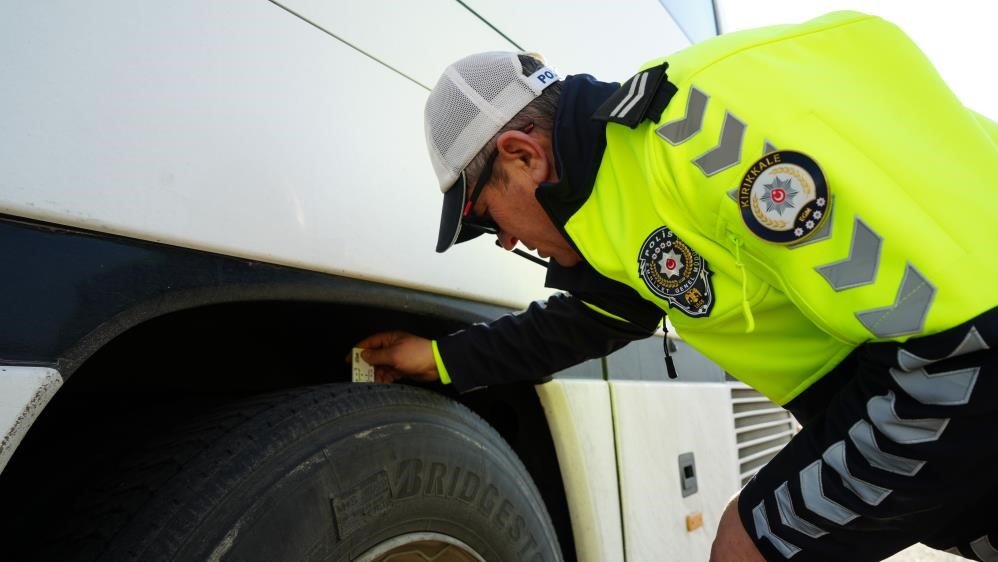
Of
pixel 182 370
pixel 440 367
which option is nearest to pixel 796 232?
pixel 440 367

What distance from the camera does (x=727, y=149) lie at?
878mm

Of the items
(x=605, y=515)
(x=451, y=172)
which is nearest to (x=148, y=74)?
(x=451, y=172)

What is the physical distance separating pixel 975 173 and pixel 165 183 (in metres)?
1.01

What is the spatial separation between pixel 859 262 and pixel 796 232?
8 cm

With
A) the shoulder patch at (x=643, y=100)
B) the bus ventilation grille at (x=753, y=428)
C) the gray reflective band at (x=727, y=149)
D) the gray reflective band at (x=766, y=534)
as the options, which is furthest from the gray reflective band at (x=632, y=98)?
the bus ventilation grille at (x=753, y=428)

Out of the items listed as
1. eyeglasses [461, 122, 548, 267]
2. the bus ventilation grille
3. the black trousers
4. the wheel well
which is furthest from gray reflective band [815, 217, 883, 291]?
the bus ventilation grille

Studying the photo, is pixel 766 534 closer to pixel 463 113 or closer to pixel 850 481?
pixel 850 481

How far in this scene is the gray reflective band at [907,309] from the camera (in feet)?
2.52

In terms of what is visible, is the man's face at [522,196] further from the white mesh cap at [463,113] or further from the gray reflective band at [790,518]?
the gray reflective band at [790,518]

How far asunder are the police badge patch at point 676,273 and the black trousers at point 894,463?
0.24 metres

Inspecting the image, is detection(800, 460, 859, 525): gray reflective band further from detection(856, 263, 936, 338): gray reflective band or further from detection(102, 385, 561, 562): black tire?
detection(102, 385, 561, 562): black tire

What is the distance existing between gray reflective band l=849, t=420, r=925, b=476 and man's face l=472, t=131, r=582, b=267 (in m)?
0.58

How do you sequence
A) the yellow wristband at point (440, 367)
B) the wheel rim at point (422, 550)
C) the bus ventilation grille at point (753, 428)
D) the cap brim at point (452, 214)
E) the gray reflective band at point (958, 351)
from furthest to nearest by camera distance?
the bus ventilation grille at point (753, 428)
the yellow wristband at point (440, 367)
the cap brim at point (452, 214)
the wheel rim at point (422, 550)
the gray reflective band at point (958, 351)

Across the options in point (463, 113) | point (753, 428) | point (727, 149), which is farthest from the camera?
point (753, 428)
